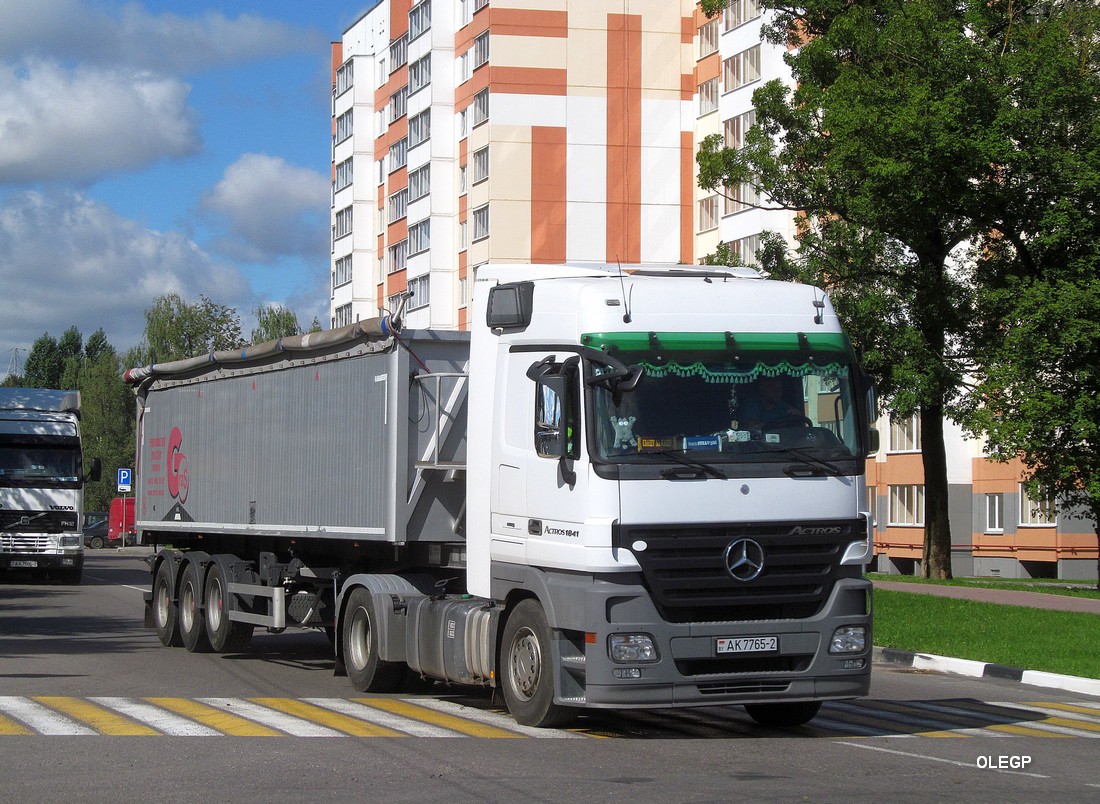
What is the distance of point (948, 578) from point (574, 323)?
1015 inches

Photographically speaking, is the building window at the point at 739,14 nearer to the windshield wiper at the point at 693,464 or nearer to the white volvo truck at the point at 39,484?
the white volvo truck at the point at 39,484

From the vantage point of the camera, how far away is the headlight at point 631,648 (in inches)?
416

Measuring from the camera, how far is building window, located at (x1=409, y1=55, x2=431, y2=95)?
69.0m

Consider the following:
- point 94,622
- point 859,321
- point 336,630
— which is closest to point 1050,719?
point 336,630

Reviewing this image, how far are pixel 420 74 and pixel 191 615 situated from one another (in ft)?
178

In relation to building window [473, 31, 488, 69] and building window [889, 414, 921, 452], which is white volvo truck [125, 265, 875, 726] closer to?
building window [889, 414, 921, 452]

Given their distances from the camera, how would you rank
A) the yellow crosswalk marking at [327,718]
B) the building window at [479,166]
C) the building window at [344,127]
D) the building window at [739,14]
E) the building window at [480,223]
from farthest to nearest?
the building window at [344,127], the building window at [480,223], the building window at [479,166], the building window at [739,14], the yellow crosswalk marking at [327,718]

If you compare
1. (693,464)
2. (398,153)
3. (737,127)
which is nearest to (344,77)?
(398,153)

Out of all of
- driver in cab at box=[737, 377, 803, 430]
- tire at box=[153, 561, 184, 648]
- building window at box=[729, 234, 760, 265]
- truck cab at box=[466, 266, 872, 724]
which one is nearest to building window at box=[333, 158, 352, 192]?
building window at box=[729, 234, 760, 265]

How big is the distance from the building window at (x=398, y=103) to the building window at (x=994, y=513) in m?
33.0

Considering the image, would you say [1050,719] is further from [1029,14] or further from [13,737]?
[1029,14]

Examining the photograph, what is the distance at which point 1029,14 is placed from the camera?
109 ft

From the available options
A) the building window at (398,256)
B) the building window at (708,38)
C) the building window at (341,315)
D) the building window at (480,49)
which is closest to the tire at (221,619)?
the building window at (480,49)

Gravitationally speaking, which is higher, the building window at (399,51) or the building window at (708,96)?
the building window at (399,51)
